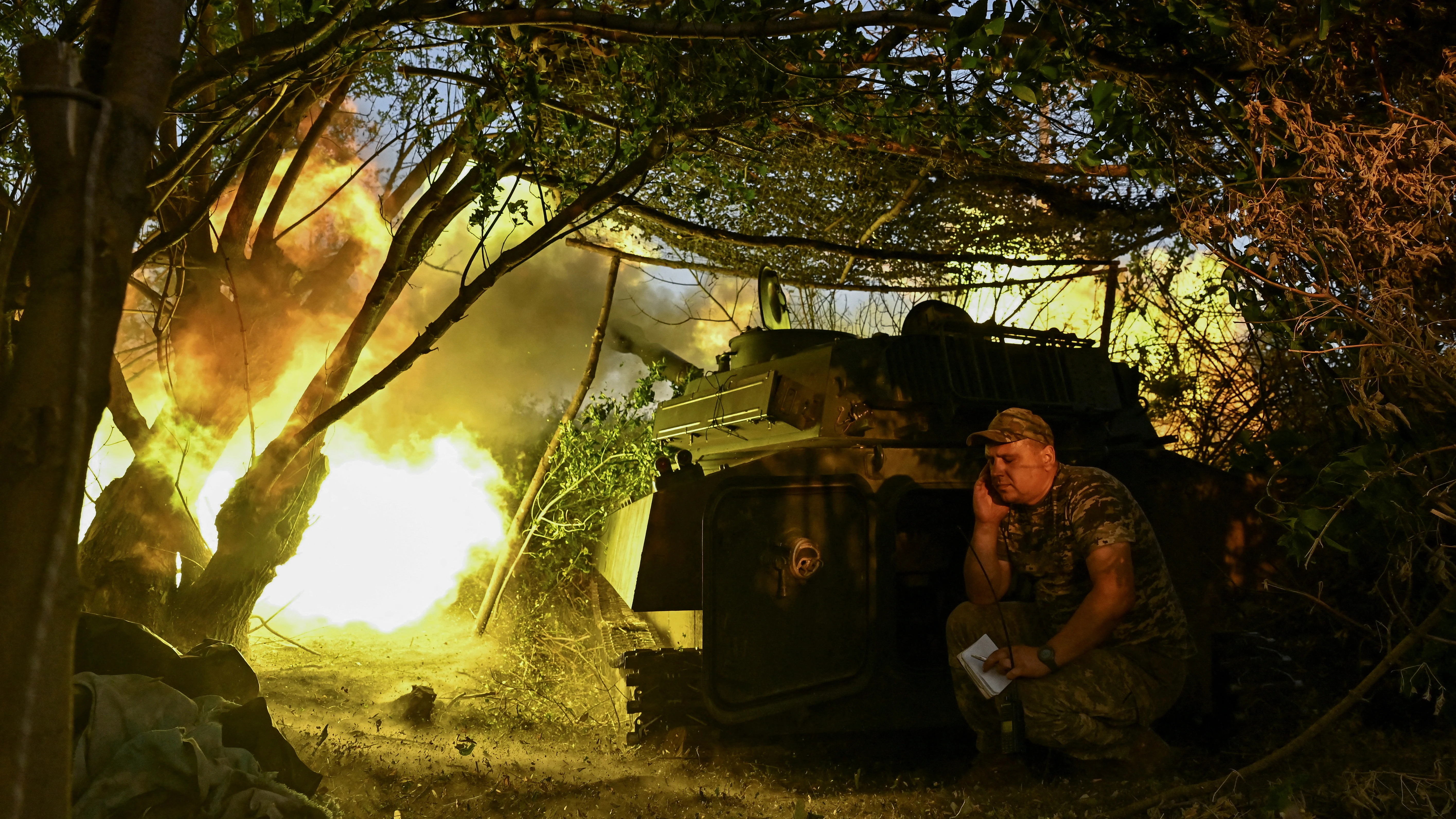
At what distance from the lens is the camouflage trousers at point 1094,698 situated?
398 centimetres

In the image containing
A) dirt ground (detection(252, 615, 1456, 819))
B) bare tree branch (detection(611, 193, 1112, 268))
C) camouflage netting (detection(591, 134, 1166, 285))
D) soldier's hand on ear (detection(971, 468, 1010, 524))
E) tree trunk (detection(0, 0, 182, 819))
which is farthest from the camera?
camouflage netting (detection(591, 134, 1166, 285))

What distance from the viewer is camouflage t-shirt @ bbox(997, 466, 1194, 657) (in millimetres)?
4039

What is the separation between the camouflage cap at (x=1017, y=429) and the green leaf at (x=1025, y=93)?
56.7 inches

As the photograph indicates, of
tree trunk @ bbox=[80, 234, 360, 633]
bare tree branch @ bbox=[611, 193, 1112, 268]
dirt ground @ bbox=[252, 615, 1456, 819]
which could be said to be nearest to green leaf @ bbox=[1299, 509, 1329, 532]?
dirt ground @ bbox=[252, 615, 1456, 819]

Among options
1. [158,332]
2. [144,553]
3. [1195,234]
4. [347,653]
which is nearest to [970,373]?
[1195,234]

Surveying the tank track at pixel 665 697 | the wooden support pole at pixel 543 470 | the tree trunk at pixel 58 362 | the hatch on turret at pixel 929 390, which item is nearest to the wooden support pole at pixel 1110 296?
the hatch on turret at pixel 929 390

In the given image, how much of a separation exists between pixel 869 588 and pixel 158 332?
343cm

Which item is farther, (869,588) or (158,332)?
(869,588)

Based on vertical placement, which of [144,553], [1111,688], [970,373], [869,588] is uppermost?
[970,373]

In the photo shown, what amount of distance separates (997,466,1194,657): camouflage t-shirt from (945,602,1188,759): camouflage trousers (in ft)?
0.36

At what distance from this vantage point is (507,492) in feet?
37.6

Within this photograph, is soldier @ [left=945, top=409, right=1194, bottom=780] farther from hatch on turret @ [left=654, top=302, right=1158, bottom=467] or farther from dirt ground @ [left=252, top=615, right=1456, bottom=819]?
hatch on turret @ [left=654, top=302, right=1158, bottom=467]

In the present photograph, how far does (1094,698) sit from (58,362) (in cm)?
373

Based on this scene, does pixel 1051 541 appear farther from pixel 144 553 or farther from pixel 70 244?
pixel 144 553
